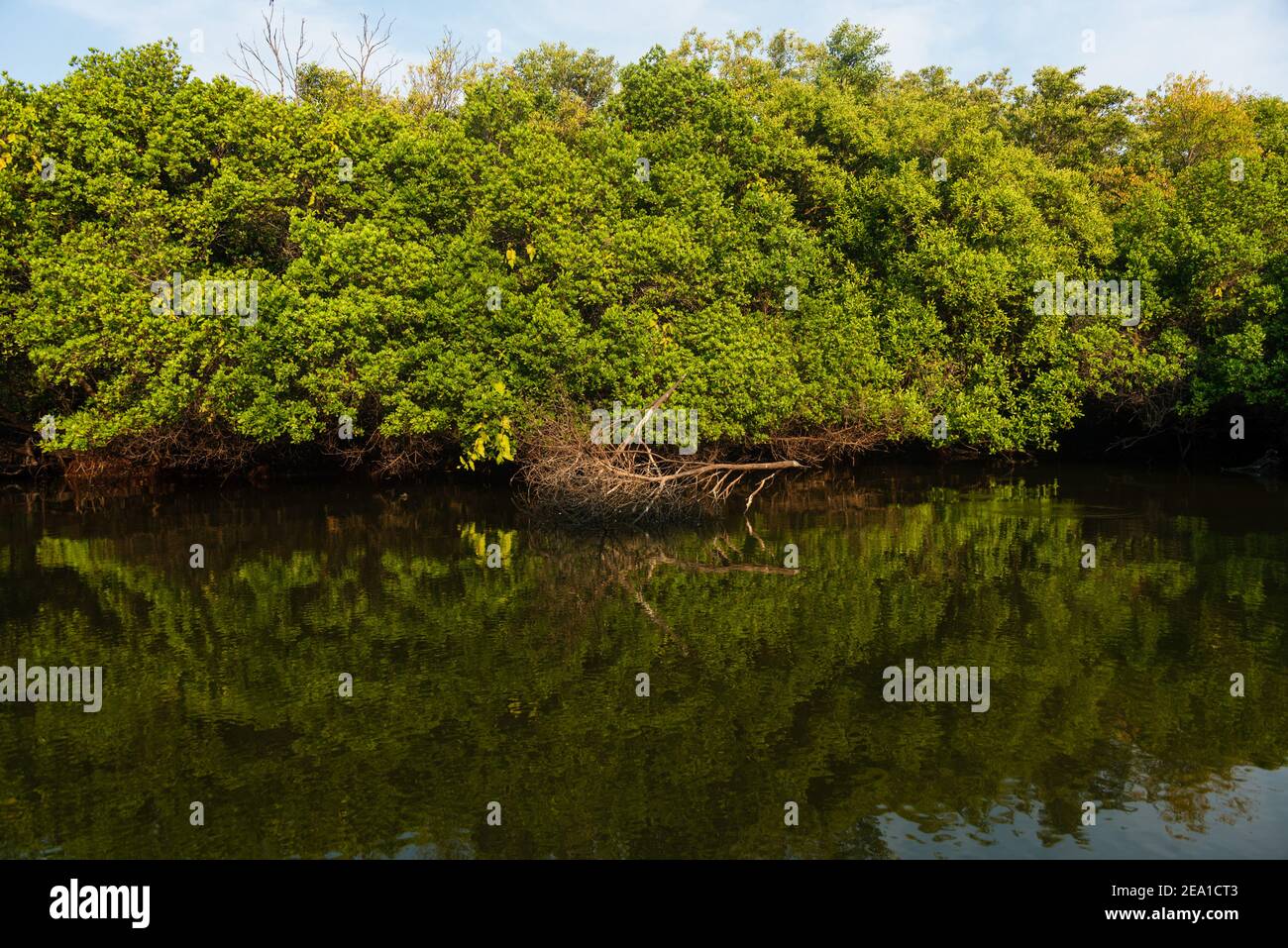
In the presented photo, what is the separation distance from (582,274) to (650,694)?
61.7 feet

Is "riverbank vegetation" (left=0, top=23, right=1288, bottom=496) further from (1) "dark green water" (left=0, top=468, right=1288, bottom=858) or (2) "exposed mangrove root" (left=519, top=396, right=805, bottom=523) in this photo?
(1) "dark green water" (left=0, top=468, right=1288, bottom=858)

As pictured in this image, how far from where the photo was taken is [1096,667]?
16.4 m

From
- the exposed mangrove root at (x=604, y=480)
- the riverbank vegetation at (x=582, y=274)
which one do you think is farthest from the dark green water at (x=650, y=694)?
the riverbank vegetation at (x=582, y=274)

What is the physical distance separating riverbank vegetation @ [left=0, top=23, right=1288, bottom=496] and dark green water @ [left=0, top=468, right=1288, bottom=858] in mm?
5842

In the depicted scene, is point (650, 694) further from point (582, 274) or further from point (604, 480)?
point (582, 274)

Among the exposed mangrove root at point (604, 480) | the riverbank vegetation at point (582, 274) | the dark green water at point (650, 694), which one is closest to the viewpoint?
the dark green water at point (650, 694)

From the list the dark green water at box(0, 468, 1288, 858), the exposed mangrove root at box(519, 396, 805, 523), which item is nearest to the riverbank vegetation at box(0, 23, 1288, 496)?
the exposed mangrove root at box(519, 396, 805, 523)

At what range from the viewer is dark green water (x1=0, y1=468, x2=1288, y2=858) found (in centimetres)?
1152

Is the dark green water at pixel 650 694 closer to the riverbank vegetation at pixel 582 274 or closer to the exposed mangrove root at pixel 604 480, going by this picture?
the exposed mangrove root at pixel 604 480

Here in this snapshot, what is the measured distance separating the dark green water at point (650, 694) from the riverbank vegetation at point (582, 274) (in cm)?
584

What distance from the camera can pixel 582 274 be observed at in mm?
31781

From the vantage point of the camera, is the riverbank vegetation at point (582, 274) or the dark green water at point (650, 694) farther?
the riverbank vegetation at point (582, 274)

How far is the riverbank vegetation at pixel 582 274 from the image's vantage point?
30.7 m
